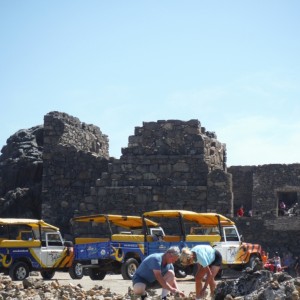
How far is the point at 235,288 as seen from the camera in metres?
12.0

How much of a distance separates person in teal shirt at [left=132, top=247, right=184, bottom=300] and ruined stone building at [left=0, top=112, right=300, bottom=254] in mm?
14102

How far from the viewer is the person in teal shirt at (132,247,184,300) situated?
35.9 feet

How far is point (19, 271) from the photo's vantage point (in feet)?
66.0

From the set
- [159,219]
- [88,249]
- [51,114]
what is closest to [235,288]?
[88,249]

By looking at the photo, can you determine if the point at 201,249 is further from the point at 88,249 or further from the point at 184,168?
the point at 184,168

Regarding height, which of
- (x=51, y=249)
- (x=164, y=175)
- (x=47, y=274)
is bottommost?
(x=47, y=274)

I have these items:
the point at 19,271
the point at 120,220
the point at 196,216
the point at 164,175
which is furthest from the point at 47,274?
the point at 164,175

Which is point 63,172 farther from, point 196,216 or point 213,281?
point 213,281

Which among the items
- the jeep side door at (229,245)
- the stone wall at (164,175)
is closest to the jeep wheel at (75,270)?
the jeep side door at (229,245)

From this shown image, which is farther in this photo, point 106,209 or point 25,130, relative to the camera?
point 25,130

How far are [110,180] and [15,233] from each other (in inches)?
149

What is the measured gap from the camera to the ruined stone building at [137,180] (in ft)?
84.2

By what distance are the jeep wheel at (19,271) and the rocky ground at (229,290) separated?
3.67m

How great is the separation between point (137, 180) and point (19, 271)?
7.50 meters
